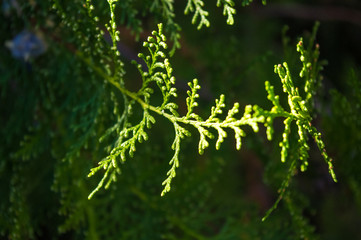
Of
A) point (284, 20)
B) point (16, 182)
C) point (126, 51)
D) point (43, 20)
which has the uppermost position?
point (284, 20)

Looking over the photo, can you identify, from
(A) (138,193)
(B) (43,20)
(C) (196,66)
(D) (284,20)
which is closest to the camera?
(B) (43,20)

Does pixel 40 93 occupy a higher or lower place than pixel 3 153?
higher

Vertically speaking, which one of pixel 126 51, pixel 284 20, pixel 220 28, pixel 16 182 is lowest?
pixel 16 182

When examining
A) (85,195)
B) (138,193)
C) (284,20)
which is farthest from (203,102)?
(284,20)

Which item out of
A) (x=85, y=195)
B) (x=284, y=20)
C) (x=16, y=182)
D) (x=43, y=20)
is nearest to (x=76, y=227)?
(x=85, y=195)

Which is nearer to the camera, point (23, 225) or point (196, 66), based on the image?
point (23, 225)

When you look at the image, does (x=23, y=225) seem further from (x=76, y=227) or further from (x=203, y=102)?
(x=203, y=102)

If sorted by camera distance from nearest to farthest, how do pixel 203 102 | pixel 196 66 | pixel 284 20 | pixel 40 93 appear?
pixel 40 93 < pixel 203 102 < pixel 196 66 < pixel 284 20

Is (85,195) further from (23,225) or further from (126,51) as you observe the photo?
(126,51)

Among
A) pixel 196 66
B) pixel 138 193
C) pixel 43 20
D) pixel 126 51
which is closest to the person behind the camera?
pixel 43 20
